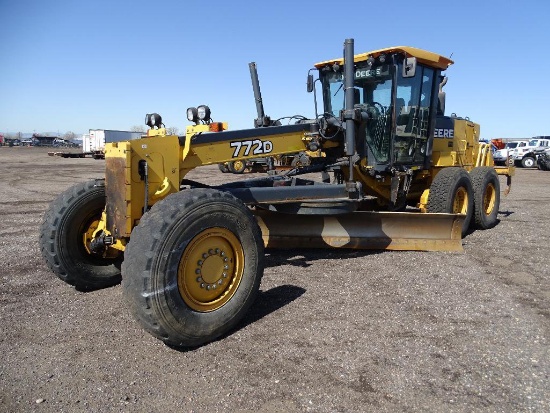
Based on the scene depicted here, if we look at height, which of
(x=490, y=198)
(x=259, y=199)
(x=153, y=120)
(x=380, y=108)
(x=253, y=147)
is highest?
(x=380, y=108)

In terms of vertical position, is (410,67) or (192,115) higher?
(410,67)

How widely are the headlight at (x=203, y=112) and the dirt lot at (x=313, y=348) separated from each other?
191 cm

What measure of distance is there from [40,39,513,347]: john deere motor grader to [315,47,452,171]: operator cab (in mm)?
20

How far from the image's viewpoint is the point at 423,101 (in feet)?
24.2

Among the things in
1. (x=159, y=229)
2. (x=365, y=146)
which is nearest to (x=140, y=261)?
(x=159, y=229)

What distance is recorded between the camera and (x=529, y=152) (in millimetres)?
31344

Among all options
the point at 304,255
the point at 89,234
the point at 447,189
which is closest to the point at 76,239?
the point at 89,234

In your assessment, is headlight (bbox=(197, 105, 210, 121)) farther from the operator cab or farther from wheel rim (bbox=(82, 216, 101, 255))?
the operator cab

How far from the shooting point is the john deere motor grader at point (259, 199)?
352 cm

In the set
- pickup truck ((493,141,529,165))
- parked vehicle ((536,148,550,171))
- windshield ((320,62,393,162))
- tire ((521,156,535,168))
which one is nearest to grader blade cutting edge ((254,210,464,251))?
windshield ((320,62,393,162))

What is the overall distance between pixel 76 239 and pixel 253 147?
2.06m

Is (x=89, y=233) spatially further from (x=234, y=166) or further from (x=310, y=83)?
(x=310, y=83)

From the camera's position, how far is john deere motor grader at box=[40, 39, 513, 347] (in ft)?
11.6

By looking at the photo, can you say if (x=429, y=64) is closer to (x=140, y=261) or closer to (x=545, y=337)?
(x=545, y=337)
